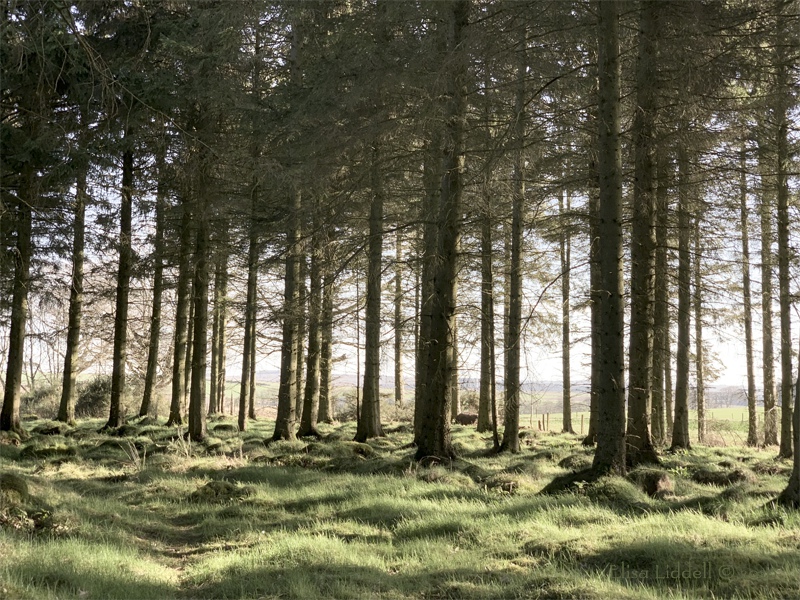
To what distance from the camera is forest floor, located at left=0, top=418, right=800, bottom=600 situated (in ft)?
15.0

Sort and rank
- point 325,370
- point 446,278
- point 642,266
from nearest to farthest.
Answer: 1. point 446,278
2. point 642,266
3. point 325,370

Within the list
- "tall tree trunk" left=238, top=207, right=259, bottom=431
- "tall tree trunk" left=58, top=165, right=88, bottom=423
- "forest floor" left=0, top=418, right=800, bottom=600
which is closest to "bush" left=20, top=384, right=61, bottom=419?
"tall tree trunk" left=58, top=165, right=88, bottom=423

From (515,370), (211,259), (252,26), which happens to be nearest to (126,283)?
(211,259)

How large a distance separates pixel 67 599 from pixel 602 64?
8.47 metres

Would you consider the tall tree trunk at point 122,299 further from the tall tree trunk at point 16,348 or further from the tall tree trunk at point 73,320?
the tall tree trunk at point 16,348

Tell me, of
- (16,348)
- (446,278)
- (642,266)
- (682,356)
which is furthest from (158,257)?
(682,356)

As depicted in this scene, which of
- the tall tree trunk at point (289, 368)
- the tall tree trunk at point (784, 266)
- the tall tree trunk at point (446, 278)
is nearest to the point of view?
the tall tree trunk at point (446, 278)

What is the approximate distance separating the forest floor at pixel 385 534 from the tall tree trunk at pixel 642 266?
947mm

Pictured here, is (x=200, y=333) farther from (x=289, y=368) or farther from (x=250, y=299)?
(x=250, y=299)

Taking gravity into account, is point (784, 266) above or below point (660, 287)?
above

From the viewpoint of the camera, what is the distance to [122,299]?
52.6 ft

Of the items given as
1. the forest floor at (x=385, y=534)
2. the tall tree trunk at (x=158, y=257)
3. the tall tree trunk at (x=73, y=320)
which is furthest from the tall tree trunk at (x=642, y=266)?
the tall tree trunk at (x=73, y=320)

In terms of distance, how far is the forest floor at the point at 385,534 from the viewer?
4.57 meters

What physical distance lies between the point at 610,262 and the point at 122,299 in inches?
508
